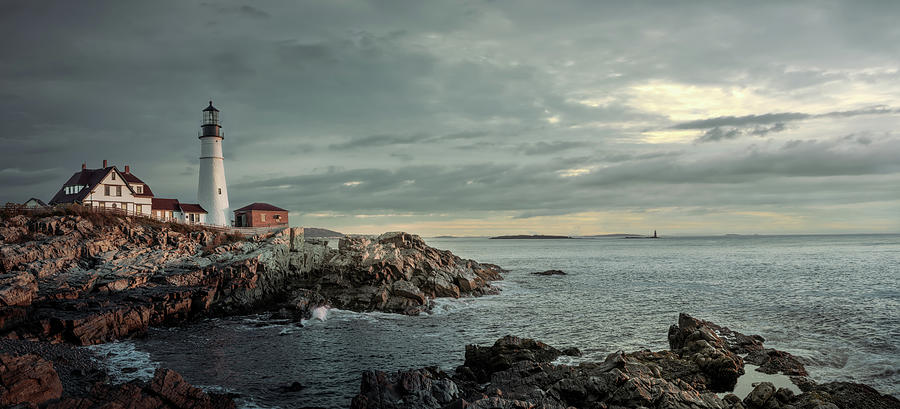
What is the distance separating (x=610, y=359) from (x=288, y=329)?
60.1ft

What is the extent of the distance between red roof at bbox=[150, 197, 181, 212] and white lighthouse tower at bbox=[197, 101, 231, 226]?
3860mm

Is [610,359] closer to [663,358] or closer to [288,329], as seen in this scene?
[663,358]

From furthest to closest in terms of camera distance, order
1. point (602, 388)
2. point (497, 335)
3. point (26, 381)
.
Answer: point (497, 335), point (602, 388), point (26, 381)

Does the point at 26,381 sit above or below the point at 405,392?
above

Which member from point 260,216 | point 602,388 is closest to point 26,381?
point 602,388

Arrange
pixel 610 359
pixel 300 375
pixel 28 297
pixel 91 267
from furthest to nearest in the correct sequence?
pixel 91 267
pixel 28 297
pixel 300 375
pixel 610 359

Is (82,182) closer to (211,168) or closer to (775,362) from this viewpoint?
Result: (211,168)

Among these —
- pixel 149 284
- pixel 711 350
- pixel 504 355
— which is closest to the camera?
pixel 711 350

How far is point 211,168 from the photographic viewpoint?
62844 mm

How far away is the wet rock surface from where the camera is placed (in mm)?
13547

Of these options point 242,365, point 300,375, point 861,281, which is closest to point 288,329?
point 242,365

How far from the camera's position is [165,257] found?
118ft

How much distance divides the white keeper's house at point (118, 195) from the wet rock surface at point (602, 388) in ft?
156

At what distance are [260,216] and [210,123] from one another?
46.3 ft
